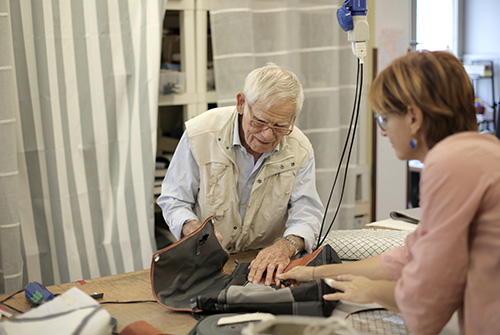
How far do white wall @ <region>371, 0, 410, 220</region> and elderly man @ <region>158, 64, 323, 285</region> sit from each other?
1.86 metres

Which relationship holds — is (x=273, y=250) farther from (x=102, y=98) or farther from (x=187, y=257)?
(x=102, y=98)

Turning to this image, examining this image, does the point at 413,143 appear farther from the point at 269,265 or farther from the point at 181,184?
the point at 181,184

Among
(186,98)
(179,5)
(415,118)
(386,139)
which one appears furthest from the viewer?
(386,139)

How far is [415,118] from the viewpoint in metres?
1.13

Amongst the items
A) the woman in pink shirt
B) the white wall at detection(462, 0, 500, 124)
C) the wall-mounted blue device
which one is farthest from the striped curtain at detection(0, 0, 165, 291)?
the white wall at detection(462, 0, 500, 124)

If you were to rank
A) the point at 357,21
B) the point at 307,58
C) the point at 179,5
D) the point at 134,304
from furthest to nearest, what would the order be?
the point at 307,58 < the point at 179,5 < the point at 357,21 < the point at 134,304

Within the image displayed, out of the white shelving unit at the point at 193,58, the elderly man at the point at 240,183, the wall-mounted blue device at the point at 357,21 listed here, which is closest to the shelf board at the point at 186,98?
the white shelving unit at the point at 193,58

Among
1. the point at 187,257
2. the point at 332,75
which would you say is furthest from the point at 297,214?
the point at 332,75

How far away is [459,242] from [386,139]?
2.89m

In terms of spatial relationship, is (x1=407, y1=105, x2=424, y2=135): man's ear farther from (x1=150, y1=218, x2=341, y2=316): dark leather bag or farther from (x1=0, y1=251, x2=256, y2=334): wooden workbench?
(x1=0, y1=251, x2=256, y2=334): wooden workbench

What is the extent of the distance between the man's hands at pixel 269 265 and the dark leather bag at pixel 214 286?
0.03 metres

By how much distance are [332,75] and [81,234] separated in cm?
162

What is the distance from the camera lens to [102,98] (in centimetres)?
275

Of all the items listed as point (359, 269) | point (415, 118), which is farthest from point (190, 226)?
point (415, 118)
